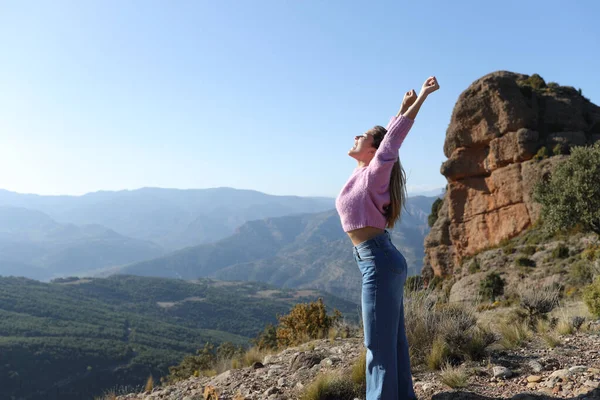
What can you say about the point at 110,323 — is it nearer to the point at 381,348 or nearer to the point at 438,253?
the point at 438,253

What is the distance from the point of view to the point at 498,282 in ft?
64.6

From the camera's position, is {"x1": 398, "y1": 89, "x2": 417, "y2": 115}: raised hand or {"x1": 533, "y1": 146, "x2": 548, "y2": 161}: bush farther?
{"x1": 533, "y1": 146, "x2": 548, "y2": 161}: bush

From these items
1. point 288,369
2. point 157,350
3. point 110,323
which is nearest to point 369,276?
point 288,369

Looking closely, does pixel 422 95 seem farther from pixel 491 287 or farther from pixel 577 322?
pixel 491 287

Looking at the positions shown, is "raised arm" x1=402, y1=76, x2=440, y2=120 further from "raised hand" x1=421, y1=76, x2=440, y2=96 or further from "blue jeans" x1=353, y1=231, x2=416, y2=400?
"blue jeans" x1=353, y1=231, x2=416, y2=400

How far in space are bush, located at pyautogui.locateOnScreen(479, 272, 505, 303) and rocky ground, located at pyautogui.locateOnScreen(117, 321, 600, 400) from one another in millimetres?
13739

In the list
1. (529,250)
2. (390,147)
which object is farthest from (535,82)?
(390,147)

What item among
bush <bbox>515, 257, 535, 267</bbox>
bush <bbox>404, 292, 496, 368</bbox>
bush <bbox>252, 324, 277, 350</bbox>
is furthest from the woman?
bush <bbox>515, 257, 535, 267</bbox>

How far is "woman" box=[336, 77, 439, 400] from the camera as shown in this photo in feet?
10.3

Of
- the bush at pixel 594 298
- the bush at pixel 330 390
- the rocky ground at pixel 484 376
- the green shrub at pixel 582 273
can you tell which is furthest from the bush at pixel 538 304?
the green shrub at pixel 582 273

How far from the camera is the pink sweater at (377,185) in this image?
10.4 ft

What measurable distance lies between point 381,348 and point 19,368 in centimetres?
8372

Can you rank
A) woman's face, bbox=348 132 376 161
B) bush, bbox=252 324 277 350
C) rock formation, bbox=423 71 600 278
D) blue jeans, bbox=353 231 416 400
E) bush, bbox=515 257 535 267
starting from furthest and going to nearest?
rock formation, bbox=423 71 600 278, bush, bbox=515 257 535 267, bush, bbox=252 324 277 350, woman's face, bbox=348 132 376 161, blue jeans, bbox=353 231 416 400

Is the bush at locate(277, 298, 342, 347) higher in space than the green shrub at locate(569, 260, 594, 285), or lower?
lower
